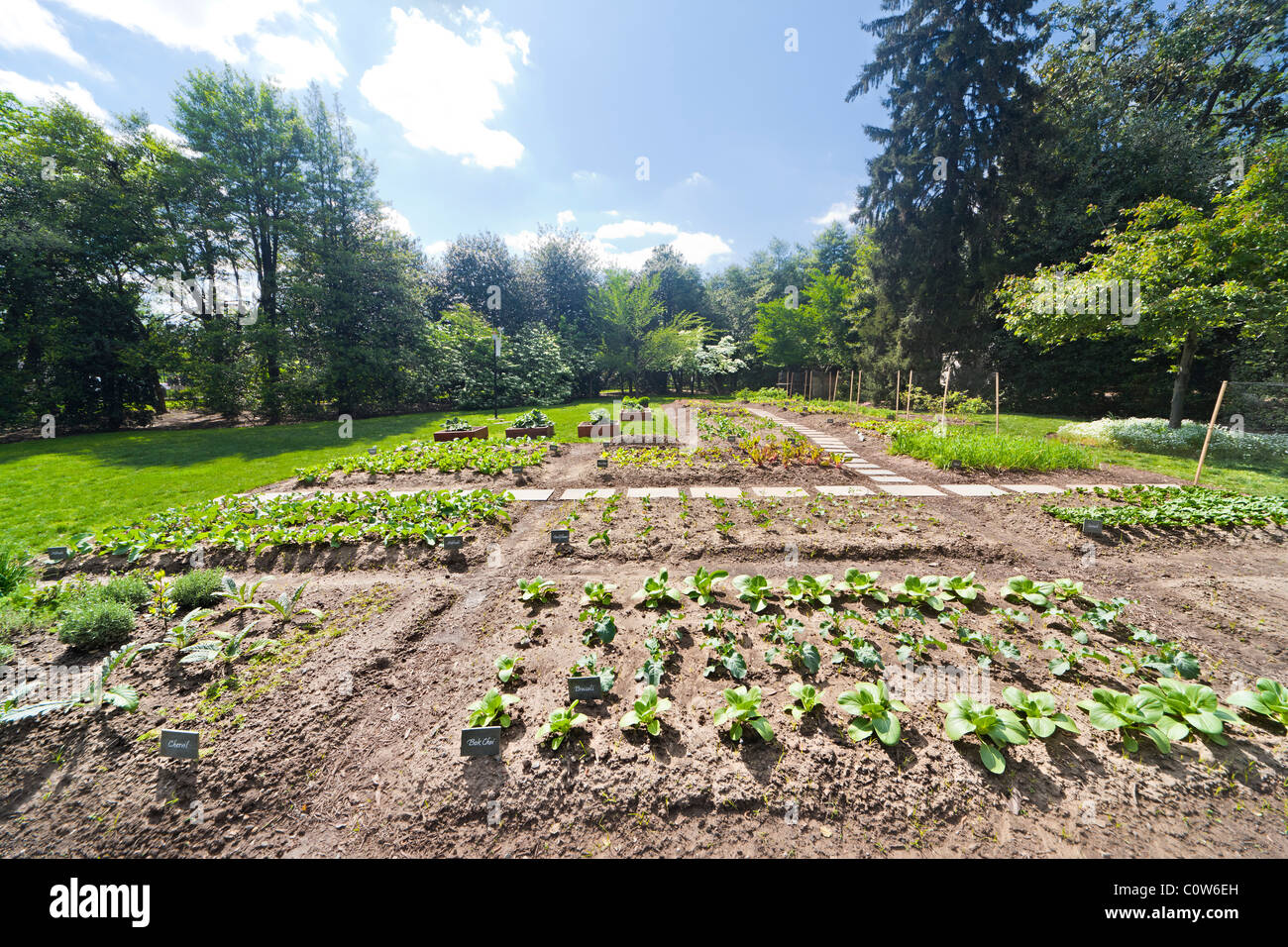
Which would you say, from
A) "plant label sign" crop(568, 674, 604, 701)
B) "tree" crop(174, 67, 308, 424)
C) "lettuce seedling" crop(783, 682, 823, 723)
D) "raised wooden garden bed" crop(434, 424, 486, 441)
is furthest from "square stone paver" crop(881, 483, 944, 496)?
"tree" crop(174, 67, 308, 424)

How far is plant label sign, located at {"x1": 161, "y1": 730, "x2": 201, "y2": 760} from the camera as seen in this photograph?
1695mm

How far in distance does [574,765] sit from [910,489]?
18.7ft

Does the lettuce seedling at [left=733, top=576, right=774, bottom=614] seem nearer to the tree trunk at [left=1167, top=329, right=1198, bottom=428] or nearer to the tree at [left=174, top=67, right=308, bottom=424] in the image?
the tree trunk at [left=1167, top=329, right=1198, bottom=428]

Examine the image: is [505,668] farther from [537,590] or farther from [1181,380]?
[1181,380]

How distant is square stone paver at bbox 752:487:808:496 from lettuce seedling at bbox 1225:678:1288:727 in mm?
3599

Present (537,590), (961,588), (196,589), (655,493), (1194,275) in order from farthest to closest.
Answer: (1194,275) → (655,493) → (537,590) → (961,588) → (196,589)

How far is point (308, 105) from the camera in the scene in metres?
14.8

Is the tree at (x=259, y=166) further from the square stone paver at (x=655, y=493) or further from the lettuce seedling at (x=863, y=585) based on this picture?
the lettuce seedling at (x=863, y=585)

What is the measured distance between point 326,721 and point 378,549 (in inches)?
83.9

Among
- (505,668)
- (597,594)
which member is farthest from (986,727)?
(505,668)

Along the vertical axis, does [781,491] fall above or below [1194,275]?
below

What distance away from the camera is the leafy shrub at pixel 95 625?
7.58ft

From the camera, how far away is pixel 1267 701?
1903 millimetres

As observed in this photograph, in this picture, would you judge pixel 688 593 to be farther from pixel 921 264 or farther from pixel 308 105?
pixel 308 105
